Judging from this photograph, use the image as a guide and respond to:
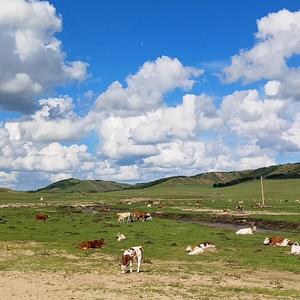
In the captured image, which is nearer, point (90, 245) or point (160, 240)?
point (90, 245)

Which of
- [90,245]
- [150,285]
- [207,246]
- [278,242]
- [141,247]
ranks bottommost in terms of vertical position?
[150,285]

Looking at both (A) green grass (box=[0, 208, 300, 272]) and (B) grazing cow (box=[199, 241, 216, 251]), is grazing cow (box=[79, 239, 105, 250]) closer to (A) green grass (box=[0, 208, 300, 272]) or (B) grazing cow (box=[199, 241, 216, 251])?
(A) green grass (box=[0, 208, 300, 272])

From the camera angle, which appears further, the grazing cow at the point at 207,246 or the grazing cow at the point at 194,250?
the grazing cow at the point at 207,246

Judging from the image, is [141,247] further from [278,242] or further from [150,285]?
[278,242]

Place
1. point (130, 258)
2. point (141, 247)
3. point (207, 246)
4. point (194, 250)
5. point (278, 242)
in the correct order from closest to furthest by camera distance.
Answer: point (130, 258), point (141, 247), point (194, 250), point (207, 246), point (278, 242)

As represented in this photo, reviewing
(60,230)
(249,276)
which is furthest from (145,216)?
(249,276)

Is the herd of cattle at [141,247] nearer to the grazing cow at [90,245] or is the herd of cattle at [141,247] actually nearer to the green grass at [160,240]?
the grazing cow at [90,245]

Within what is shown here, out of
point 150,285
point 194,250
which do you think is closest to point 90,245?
point 194,250

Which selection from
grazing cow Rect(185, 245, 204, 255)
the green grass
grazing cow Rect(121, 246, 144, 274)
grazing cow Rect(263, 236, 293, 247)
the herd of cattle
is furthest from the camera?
grazing cow Rect(263, 236, 293, 247)

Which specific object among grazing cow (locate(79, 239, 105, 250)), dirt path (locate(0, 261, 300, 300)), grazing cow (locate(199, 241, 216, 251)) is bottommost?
dirt path (locate(0, 261, 300, 300))

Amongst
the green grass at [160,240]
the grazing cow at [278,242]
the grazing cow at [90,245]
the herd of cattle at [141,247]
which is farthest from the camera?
the grazing cow at [278,242]

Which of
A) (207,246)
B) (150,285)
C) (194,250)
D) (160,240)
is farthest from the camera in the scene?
(160,240)

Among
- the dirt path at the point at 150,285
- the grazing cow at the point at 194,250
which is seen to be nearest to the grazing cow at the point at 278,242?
the grazing cow at the point at 194,250

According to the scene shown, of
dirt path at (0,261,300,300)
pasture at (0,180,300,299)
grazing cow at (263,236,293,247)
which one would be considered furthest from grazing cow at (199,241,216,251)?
dirt path at (0,261,300,300)
